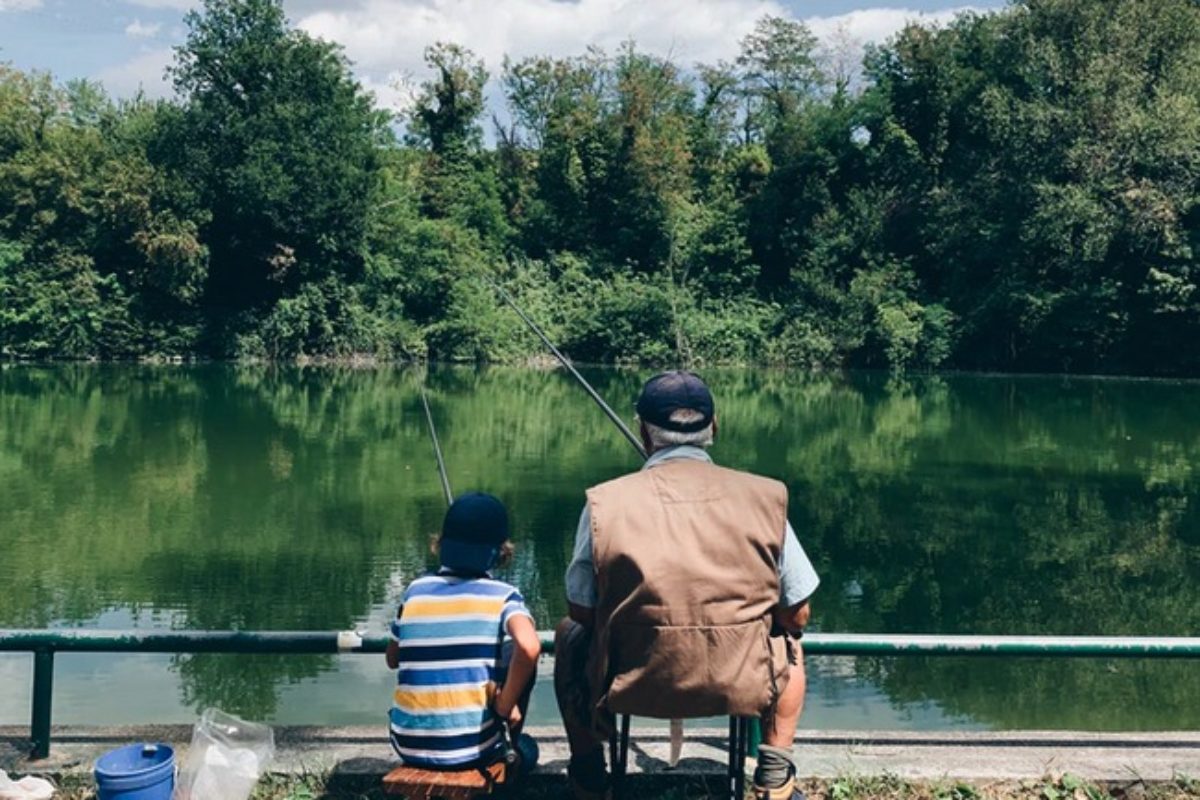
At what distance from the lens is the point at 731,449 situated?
56.4ft

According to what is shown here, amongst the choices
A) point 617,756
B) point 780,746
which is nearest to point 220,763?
point 617,756

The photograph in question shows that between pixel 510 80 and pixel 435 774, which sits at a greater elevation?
pixel 510 80

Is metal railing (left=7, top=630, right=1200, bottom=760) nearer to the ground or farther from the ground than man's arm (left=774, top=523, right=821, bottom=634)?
nearer to the ground

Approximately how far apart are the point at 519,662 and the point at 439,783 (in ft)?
1.08

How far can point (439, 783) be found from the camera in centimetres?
272

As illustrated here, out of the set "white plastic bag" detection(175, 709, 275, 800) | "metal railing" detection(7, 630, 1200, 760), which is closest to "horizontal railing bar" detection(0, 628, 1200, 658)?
"metal railing" detection(7, 630, 1200, 760)

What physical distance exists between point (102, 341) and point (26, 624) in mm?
27952

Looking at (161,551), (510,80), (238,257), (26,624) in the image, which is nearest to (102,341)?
(238,257)

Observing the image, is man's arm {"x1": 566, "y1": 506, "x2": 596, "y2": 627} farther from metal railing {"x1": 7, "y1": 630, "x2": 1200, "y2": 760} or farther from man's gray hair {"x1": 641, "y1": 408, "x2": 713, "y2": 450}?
metal railing {"x1": 7, "y1": 630, "x2": 1200, "y2": 760}

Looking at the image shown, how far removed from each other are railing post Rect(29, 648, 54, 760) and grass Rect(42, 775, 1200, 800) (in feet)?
0.67

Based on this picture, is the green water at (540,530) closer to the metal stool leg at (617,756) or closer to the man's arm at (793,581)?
the metal stool leg at (617,756)

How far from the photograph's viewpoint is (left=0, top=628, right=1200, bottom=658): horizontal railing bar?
3.34m

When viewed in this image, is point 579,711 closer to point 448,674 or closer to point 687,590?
point 448,674

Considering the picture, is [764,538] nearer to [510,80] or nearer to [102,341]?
[102,341]
